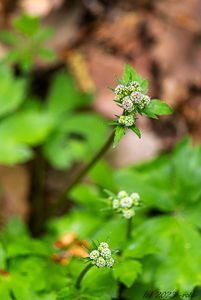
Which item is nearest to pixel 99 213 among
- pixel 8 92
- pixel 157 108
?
pixel 8 92

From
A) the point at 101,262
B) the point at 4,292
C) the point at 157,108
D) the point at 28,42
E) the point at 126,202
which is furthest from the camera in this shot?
the point at 28,42

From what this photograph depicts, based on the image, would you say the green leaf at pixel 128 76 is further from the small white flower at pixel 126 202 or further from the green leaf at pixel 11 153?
the green leaf at pixel 11 153

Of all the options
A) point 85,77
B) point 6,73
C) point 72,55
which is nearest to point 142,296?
point 6,73

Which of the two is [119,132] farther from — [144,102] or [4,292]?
[4,292]

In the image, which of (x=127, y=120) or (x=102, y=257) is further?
(x=127, y=120)

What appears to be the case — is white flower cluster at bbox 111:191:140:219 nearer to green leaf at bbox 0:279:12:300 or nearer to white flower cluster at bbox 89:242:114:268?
white flower cluster at bbox 89:242:114:268

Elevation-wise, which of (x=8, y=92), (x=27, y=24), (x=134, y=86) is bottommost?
(x=134, y=86)

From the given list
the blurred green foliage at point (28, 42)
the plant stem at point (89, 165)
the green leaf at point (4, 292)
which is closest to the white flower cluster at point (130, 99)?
the plant stem at point (89, 165)

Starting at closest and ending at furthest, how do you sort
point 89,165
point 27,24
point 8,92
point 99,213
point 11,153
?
point 89,165, point 99,213, point 11,153, point 8,92, point 27,24
